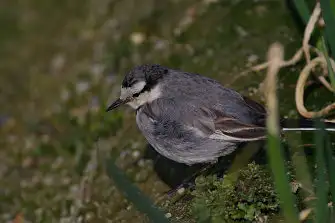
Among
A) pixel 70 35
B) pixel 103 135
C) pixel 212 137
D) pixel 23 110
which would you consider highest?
pixel 70 35

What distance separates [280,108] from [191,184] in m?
1.01

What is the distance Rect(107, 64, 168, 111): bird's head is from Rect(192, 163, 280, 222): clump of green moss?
2.56ft

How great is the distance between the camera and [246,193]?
4707mm

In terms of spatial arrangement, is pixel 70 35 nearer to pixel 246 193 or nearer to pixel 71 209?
pixel 71 209

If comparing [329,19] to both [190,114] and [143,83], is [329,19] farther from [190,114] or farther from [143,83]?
[143,83]

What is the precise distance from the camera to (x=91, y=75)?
25.2 feet

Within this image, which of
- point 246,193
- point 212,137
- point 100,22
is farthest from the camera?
point 100,22

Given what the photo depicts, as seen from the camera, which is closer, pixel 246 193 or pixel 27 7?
pixel 246 193

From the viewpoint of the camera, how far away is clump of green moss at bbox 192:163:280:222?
4535mm

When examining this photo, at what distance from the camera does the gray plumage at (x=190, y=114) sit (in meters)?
5.01

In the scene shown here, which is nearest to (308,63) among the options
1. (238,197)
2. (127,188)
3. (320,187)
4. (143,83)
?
(143,83)

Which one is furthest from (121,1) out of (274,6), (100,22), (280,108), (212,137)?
(212,137)

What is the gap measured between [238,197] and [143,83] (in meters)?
1.16

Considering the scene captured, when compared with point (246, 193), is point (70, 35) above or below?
above
